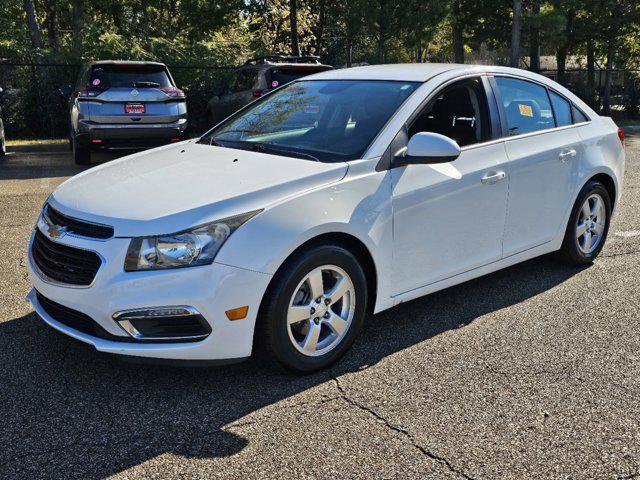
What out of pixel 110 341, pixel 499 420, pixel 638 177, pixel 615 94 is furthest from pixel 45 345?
pixel 615 94

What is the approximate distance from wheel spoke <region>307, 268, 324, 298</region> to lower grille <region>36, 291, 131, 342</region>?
961 mm

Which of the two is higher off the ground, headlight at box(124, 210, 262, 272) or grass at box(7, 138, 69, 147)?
headlight at box(124, 210, 262, 272)

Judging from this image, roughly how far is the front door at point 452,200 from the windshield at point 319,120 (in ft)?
0.86

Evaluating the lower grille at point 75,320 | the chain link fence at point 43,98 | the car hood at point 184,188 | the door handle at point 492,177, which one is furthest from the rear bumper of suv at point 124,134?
the door handle at point 492,177

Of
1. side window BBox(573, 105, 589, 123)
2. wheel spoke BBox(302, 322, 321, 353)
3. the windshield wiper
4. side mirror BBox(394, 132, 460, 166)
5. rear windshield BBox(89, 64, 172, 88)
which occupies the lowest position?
wheel spoke BBox(302, 322, 321, 353)

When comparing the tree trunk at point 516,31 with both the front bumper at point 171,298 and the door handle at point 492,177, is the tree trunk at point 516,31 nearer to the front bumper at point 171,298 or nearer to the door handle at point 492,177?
the door handle at point 492,177

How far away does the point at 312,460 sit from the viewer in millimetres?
2908

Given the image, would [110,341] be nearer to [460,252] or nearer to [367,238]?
[367,238]

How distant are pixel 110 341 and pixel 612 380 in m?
2.66

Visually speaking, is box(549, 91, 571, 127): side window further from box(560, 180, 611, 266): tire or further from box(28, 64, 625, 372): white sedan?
box(560, 180, 611, 266): tire

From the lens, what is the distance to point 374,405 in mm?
3385

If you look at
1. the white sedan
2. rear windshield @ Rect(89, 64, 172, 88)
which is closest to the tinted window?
rear windshield @ Rect(89, 64, 172, 88)

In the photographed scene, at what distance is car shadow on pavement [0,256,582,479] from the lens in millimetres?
2939

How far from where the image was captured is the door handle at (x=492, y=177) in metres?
4.42
